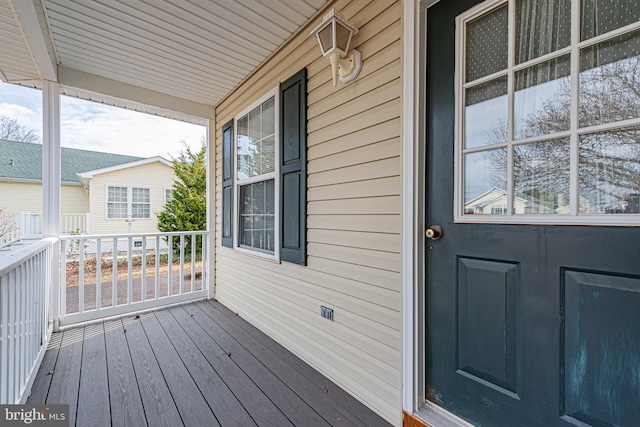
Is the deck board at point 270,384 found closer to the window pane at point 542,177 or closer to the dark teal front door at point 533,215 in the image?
the dark teal front door at point 533,215

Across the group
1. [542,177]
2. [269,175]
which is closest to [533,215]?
[542,177]

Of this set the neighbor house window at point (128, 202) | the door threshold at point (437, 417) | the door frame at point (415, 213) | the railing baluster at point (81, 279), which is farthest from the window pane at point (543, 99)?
the neighbor house window at point (128, 202)

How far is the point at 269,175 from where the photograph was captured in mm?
2807

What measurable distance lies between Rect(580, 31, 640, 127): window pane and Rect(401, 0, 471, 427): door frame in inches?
25.2

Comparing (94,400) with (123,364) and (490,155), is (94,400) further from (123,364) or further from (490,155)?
(490,155)

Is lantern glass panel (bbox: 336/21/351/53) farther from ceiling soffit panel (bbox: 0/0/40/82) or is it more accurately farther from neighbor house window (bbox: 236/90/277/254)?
ceiling soffit panel (bbox: 0/0/40/82)

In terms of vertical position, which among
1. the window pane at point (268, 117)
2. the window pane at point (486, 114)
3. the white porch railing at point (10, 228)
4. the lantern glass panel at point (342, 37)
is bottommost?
the white porch railing at point (10, 228)

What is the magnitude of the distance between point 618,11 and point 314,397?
2387 mm

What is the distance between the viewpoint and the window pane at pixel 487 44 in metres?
1.27

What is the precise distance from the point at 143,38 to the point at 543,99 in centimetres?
304

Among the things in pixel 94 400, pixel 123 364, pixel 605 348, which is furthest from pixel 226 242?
pixel 605 348

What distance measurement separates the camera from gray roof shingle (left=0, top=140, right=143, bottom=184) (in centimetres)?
771

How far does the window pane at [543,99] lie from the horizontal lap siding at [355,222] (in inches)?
22.5

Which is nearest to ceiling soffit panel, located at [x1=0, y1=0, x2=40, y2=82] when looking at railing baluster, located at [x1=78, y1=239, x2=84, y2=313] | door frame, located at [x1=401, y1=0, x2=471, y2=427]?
railing baluster, located at [x1=78, y1=239, x2=84, y2=313]
